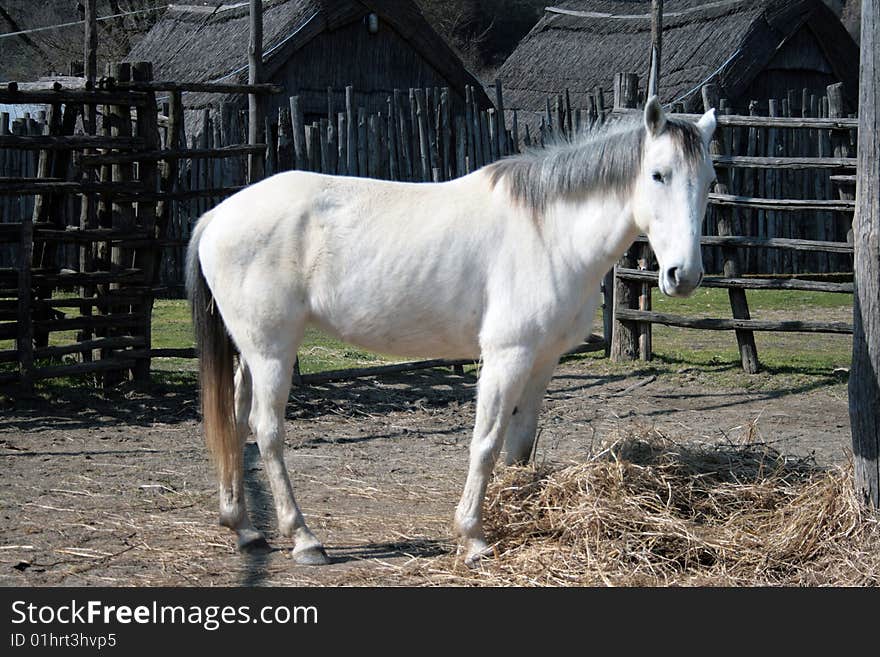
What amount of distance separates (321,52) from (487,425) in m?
13.2

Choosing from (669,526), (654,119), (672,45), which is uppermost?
(672,45)

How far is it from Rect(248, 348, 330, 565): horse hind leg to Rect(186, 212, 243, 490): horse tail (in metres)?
0.24

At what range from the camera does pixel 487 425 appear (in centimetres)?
445

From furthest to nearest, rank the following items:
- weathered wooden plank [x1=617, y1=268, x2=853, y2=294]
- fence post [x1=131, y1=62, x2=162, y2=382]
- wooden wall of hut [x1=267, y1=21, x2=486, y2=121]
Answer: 1. wooden wall of hut [x1=267, y1=21, x2=486, y2=121]
2. weathered wooden plank [x1=617, y1=268, x2=853, y2=294]
3. fence post [x1=131, y1=62, x2=162, y2=382]

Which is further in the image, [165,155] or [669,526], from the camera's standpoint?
[165,155]

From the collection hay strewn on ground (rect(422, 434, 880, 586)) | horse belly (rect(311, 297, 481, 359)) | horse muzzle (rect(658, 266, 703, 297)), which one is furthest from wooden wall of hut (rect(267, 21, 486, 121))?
horse muzzle (rect(658, 266, 703, 297))

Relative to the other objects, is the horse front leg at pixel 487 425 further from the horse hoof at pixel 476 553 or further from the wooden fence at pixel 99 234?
the wooden fence at pixel 99 234

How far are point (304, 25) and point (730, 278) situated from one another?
30.5 feet

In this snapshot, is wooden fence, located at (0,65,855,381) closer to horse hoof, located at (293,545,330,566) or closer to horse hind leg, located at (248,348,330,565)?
horse hind leg, located at (248,348,330,565)

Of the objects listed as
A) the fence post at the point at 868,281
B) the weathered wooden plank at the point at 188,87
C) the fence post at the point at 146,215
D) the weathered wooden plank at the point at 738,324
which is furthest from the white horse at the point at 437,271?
Result: the weathered wooden plank at the point at 738,324

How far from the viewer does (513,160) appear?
480cm

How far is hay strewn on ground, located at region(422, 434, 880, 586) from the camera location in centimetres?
421

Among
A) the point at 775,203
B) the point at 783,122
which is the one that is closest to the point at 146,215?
the point at 775,203

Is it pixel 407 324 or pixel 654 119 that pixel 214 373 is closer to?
pixel 407 324
